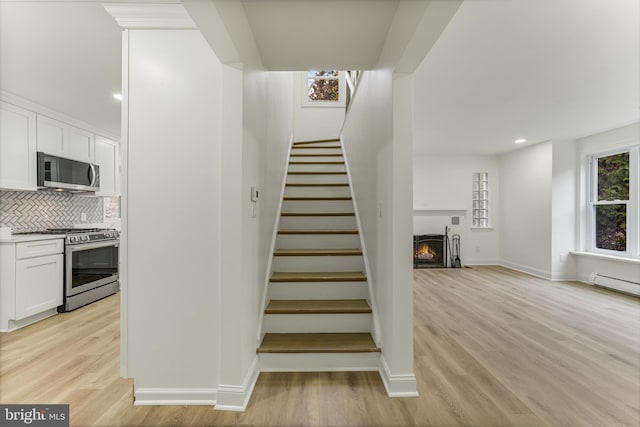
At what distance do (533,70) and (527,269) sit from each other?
4201 millimetres

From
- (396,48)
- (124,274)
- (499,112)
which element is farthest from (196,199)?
(499,112)

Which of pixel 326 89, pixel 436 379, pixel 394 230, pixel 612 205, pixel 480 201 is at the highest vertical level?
pixel 326 89

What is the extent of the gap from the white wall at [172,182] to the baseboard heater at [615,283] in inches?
214

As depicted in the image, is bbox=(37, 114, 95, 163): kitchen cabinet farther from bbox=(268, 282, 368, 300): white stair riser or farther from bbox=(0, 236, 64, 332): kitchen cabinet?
bbox=(268, 282, 368, 300): white stair riser

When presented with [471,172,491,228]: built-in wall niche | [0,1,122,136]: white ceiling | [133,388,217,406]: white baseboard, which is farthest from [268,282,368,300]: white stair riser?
[471,172,491,228]: built-in wall niche

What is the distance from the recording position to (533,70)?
2.54 m

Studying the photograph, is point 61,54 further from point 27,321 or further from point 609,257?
point 609,257

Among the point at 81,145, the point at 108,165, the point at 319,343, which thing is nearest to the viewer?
the point at 319,343

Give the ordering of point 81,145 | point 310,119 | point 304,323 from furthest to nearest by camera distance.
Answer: point 310,119, point 81,145, point 304,323

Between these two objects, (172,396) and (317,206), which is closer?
(172,396)

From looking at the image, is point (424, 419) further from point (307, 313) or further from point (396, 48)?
point (396, 48)

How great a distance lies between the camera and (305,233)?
Result: 295 cm

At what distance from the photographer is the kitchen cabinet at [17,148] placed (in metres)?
2.95

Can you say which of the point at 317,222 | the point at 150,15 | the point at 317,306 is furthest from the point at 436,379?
the point at 150,15
